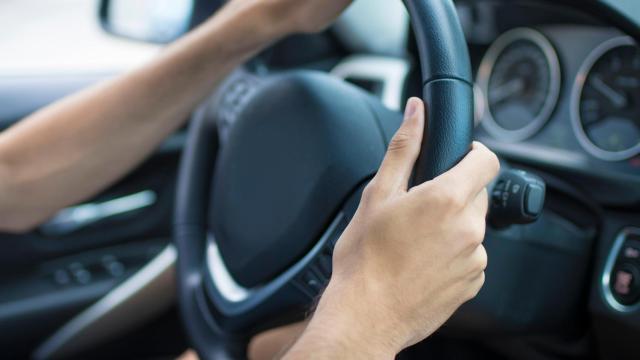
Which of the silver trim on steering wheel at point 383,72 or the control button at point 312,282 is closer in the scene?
the control button at point 312,282

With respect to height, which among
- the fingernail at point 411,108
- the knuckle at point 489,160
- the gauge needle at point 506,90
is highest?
the fingernail at point 411,108

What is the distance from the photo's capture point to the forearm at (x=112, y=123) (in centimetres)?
98

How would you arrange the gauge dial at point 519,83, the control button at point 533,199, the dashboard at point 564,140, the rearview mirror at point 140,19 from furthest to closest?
the rearview mirror at point 140,19, the gauge dial at point 519,83, the dashboard at point 564,140, the control button at point 533,199

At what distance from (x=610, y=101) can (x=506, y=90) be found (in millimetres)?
236

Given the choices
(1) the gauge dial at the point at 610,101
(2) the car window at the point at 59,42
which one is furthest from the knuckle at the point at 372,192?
(2) the car window at the point at 59,42

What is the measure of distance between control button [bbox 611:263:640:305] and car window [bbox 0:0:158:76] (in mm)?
1063

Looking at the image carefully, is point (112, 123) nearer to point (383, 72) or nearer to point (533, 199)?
point (383, 72)

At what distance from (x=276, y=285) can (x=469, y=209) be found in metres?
0.34

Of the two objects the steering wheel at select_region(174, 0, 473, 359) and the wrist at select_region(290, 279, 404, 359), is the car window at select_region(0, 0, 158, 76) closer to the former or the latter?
the steering wheel at select_region(174, 0, 473, 359)

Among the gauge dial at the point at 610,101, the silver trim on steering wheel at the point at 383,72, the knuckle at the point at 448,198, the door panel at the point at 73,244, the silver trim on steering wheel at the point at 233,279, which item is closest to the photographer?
the knuckle at the point at 448,198

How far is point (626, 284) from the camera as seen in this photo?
2.93 ft

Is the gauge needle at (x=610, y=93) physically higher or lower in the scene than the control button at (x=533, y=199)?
lower

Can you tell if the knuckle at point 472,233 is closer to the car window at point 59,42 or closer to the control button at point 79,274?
the car window at point 59,42

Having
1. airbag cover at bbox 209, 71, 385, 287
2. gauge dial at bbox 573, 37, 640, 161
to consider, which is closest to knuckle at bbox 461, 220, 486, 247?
Result: airbag cover at bbox 209, 71, 385, 287
